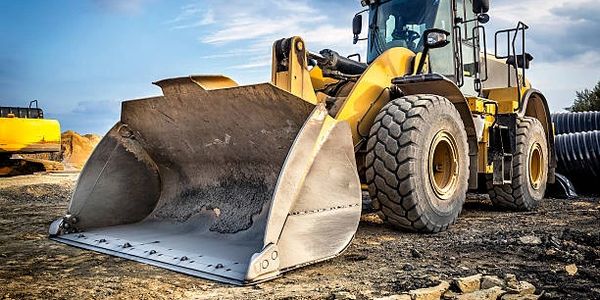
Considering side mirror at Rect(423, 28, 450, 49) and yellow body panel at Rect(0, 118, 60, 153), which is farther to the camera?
yellow body panel at Rect(0, 118, 60, 153)

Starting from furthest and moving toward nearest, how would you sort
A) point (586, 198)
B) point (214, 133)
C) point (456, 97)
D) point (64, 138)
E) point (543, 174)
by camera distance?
point (64, 138), point (586, 198), point (543, 174), point (456, 97), point (214, 133)

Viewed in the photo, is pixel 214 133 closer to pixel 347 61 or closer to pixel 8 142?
pixel 347 61

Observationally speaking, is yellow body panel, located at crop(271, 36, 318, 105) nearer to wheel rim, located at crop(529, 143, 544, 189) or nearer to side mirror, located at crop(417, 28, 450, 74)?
side mirror, located at crop(417, 28, 450, 74)

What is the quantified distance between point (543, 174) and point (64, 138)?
67.0ft

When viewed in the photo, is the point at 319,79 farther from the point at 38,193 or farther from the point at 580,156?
the point at 38,193

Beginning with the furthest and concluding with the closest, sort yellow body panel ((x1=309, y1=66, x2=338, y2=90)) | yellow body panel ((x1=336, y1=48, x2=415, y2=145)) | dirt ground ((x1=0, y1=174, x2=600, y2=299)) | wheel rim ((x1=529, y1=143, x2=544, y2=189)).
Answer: wheel rim ((x1=529, y1=143, x2=544, y2=189)) < yellow body panel ((x1=309, y1=66, x2=338, y2=90)) < yellow body panel ((x1=336, y1=48, x2=415, y2=145)) < dirt ground ((x1=0, y1=174, x2=600, y2=299))

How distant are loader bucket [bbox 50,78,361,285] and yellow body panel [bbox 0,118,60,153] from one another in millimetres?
Answer: 7993

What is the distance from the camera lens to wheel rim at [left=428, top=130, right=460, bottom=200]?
4.64 m

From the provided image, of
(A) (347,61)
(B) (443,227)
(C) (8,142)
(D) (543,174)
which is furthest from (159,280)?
(C) (8,142)

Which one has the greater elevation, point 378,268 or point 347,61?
point 347,61

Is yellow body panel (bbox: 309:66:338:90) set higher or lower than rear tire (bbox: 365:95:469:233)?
higher

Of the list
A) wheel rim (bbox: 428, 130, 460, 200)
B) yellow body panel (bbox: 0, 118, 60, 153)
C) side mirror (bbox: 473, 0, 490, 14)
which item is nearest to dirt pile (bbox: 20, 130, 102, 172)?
yellow body panel (bbox: 0, 118, 60, 153)

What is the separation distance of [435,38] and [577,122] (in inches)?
231

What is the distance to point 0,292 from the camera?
2947 mm
